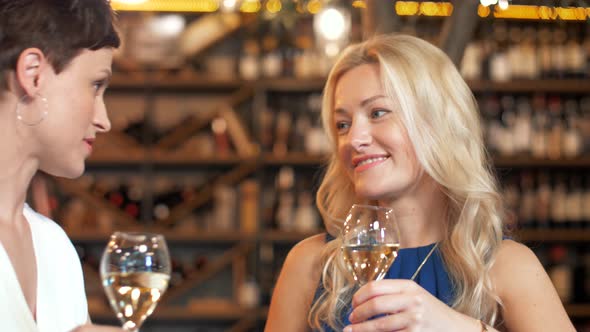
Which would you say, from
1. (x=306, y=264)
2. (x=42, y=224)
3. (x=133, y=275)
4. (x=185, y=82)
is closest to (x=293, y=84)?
(x=185, y=82)

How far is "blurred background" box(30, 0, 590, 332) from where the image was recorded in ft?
16.4

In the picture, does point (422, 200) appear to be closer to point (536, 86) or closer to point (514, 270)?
point (514, 270)

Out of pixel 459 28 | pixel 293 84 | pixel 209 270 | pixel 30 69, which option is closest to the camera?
pixel 30 69

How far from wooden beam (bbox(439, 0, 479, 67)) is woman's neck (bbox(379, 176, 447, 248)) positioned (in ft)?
1.61

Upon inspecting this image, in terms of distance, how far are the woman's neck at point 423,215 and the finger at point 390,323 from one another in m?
0.47

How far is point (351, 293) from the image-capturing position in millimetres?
2062

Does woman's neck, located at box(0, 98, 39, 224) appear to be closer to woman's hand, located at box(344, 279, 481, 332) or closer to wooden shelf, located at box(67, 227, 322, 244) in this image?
woman's hand, located at box(344, 279, 481, 332)

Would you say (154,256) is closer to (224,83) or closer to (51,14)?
(51,14)

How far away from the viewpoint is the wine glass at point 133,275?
1293 mm

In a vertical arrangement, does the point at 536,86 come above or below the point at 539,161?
above

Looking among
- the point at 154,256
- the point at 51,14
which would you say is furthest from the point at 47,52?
the point at 154,256

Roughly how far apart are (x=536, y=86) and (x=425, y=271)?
10.6 ft

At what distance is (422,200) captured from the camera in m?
2.07

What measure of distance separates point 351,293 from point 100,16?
877 millimetres
